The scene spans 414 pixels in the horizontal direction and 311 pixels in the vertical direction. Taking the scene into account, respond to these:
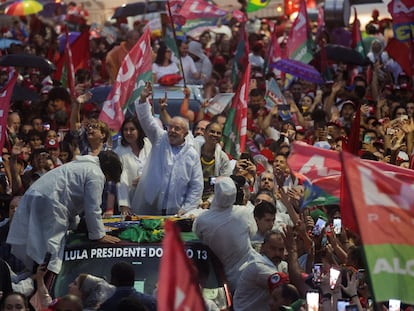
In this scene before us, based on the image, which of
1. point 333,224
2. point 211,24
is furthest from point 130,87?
point 211,24

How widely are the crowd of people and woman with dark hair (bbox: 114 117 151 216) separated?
1cm

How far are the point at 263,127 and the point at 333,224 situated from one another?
7.09 meters

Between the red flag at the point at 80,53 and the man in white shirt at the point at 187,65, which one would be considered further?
the man in white shirt at the point at 187,65

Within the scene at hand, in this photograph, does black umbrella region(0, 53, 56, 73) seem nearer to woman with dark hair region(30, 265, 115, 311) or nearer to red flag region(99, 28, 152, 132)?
red flag region(99, 28, 152, 132)

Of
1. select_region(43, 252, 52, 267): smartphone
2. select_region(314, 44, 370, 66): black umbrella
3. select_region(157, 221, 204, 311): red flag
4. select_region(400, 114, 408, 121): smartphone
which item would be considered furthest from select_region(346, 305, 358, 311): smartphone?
select_region(314, 44, 370, 66): black umbrella

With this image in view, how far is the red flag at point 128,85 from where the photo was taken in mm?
17781

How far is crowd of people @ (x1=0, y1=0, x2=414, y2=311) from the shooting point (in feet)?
40.5

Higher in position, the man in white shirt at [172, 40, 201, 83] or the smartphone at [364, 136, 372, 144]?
the smartphone at [364, 136, 372, 144]

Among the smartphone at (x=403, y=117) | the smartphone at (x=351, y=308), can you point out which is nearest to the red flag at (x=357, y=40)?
the smartphone at (x=403, y=117)

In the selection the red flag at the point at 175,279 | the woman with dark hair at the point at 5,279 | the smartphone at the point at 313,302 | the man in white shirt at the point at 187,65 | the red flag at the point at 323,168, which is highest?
the red flag at the point at 175,279

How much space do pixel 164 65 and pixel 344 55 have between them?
3452 millimetres

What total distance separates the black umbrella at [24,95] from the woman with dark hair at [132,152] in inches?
259

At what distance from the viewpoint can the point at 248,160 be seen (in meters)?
16.6

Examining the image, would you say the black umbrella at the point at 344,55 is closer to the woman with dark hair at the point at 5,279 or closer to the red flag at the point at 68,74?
the red flag at the point at 68,74
